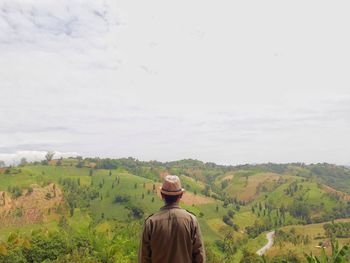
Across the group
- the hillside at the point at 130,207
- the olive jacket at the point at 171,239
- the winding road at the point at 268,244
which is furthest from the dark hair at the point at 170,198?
the winding road at the point at 268,244

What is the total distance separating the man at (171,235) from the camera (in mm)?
6461

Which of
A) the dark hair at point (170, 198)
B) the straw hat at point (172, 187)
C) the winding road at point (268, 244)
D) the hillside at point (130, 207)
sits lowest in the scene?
the winding road at point (268, 244)

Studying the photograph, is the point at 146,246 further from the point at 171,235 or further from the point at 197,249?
the point at 197,249

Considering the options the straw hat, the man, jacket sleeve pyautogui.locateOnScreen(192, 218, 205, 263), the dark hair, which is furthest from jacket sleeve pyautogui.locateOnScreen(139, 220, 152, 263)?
jacket sleeve pyautogui.locateOnScreen(192, 218, 205, 263)

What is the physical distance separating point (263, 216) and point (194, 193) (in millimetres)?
39039

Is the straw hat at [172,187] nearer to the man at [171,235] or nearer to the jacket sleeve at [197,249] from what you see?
the man at [171,235]

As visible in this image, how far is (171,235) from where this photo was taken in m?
6.50

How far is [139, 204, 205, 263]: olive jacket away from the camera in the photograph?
6457mm

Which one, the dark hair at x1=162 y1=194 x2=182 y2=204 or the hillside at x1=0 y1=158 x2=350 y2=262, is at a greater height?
the dark hair at x1=162 y1=194 x2=182 y2=204

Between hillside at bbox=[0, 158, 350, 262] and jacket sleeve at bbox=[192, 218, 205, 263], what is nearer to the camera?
jacket sleeve at bbox=[192, 218, 205, 263]

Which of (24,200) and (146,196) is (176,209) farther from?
(146,196)

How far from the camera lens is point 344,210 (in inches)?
6634

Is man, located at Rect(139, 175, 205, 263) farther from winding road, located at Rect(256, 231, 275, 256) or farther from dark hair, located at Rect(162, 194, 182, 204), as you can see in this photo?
winding road, located at Rect(256, 231, 275, 256)

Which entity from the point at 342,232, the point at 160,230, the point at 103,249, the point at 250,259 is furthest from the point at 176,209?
the point at 342,232
